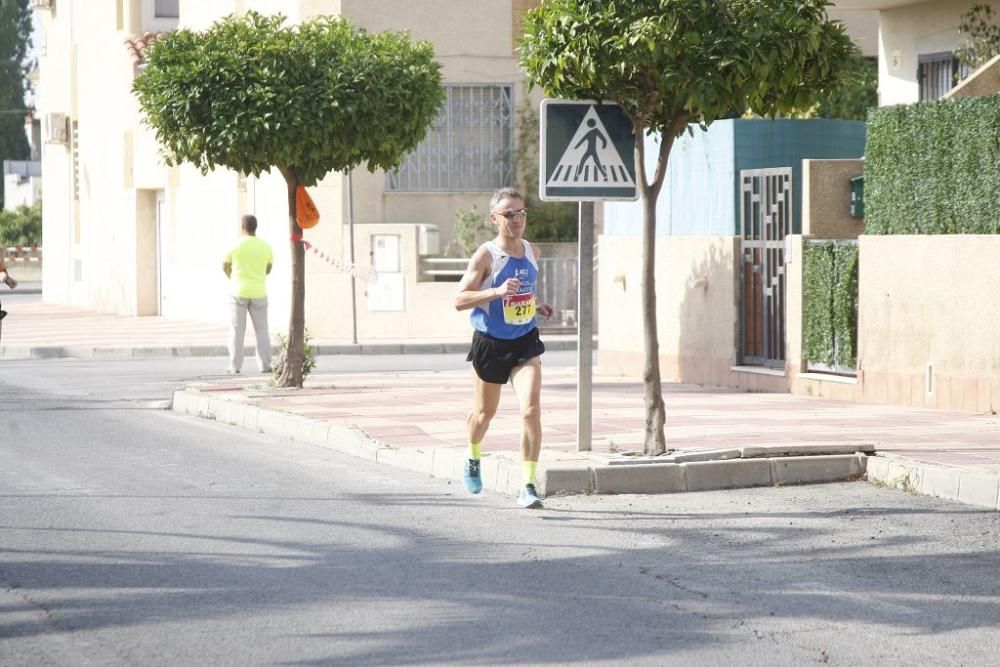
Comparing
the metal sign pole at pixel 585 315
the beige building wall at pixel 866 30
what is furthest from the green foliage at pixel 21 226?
the metal sign pole at pixel 585 315

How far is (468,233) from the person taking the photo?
26672 mm

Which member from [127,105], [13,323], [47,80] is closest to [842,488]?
[13,323]

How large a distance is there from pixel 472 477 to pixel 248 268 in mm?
9904

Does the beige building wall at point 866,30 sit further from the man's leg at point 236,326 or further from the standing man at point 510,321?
the standing man at point 510,321

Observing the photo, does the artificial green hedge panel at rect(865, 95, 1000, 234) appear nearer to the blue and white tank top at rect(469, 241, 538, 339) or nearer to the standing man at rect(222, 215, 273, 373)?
the blue and white tank top at rect(469, 241, 538, 339)

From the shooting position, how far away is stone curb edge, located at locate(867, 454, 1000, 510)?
9.66 meters

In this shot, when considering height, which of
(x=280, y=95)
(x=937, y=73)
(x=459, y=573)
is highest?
(x=937, y=73)

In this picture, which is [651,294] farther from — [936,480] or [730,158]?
[730,158]

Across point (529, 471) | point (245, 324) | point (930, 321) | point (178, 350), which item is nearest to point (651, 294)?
point (529, 471)

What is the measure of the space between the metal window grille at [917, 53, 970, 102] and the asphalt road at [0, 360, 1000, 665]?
35.1 ft

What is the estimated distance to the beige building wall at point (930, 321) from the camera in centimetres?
1385

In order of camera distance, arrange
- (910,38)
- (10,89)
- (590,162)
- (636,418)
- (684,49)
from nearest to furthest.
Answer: (684,49)
(590,162)
(636,418)
(910,38)
(10,89)

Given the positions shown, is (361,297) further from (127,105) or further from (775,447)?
(775,447)

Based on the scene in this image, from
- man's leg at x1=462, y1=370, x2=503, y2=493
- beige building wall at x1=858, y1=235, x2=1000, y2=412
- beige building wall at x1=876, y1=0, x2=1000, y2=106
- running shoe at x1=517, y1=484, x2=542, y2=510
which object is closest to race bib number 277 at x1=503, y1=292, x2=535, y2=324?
man's leg at x1=462, y1=370, x2=503, y2=493
